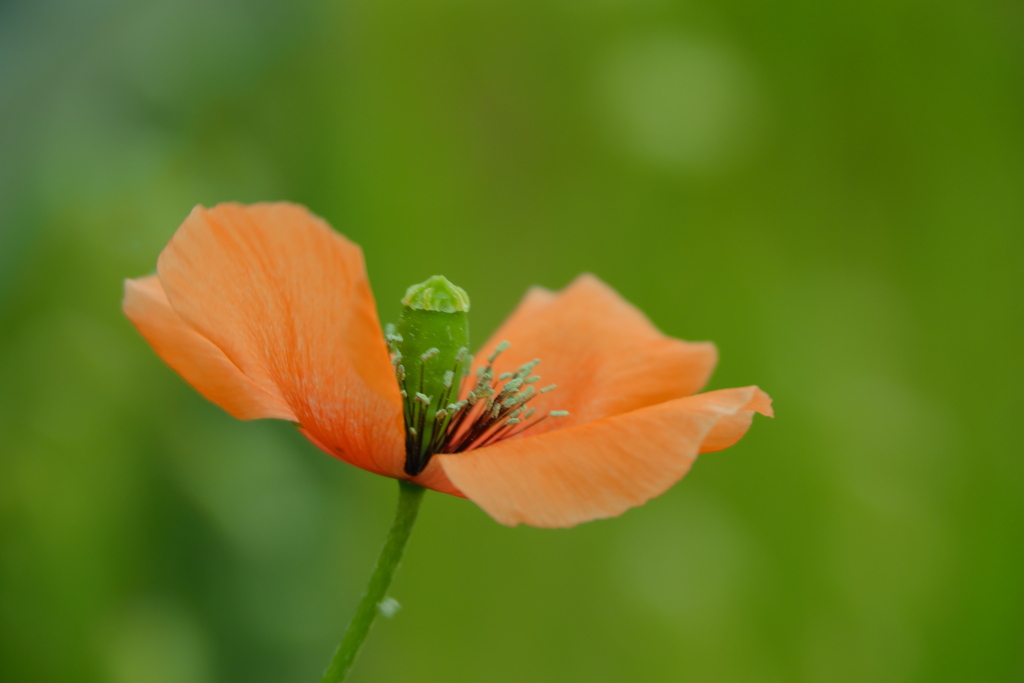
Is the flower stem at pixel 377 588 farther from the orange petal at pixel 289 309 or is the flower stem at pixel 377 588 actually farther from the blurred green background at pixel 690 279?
the blurred green background at pixel 690 279

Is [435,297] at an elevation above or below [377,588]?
above

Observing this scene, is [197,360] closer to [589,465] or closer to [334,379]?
[334,379]

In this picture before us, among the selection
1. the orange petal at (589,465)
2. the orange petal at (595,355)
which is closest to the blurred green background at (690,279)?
the orange petal at (595,355)

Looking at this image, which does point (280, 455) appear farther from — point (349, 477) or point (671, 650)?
point (671, 650)

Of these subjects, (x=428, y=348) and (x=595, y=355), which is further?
(x=595, y=355)

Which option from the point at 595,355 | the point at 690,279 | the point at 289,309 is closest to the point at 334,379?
the point at 289,309
